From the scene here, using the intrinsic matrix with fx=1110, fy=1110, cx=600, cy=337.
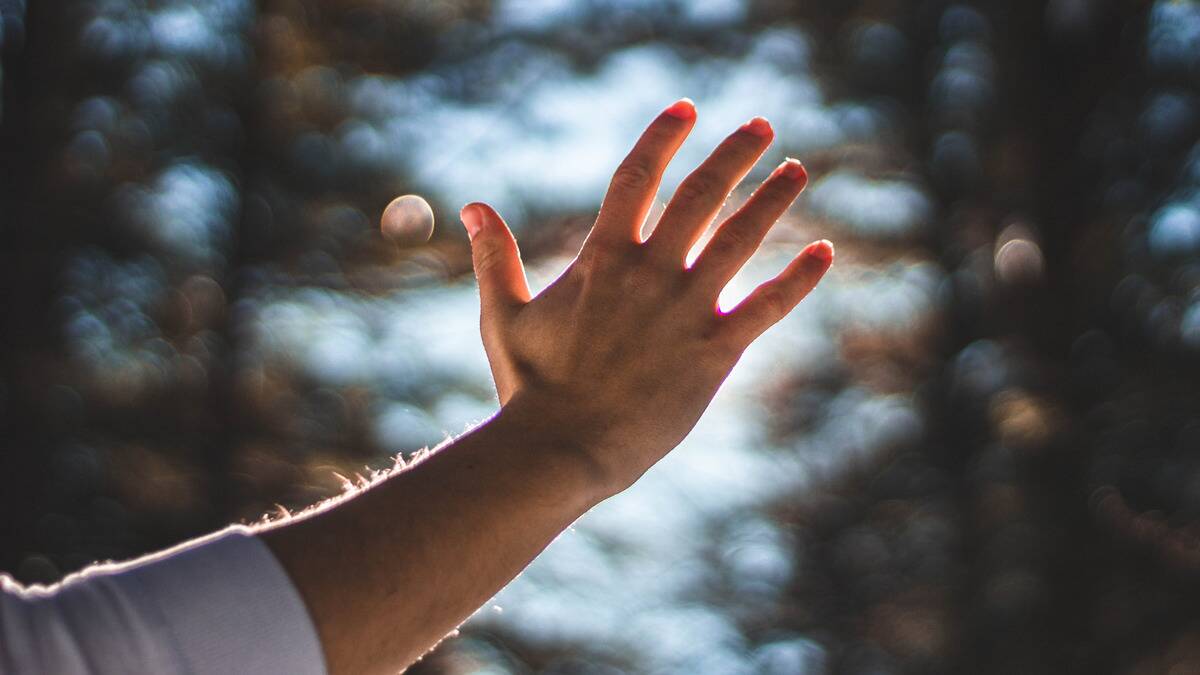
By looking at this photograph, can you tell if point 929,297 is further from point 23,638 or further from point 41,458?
point 23,638

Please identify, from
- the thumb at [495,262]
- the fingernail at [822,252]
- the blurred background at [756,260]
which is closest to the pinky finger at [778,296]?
the fingernail at [822,252]

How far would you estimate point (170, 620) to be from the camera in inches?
29.7

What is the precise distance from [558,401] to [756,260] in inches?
299

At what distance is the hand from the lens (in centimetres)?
103

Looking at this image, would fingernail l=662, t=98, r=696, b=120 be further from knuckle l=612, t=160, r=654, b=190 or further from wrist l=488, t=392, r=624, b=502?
wrist l=488, t=392, r=624, b=502

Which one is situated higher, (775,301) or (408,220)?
(408,220)

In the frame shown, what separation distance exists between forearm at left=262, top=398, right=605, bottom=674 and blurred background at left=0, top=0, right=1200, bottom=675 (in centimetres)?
769

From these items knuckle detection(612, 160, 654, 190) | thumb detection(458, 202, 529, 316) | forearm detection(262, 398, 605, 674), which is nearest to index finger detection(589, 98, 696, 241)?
knuckle detection(612, 160, 654, 190)

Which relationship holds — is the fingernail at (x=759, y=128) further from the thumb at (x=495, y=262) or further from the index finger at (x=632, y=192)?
the thumb at (x=495, y=262)

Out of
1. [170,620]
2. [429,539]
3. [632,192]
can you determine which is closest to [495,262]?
[632,192]

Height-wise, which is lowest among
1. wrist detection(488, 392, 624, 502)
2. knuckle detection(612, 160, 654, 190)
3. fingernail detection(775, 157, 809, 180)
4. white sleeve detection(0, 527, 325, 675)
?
white sleeve detection(0, 527, 325, 675)

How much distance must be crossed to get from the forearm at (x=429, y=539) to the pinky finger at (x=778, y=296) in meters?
0.24

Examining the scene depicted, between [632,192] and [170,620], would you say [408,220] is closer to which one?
[632,192]

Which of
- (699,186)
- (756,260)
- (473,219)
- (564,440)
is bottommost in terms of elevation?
(564,440)
